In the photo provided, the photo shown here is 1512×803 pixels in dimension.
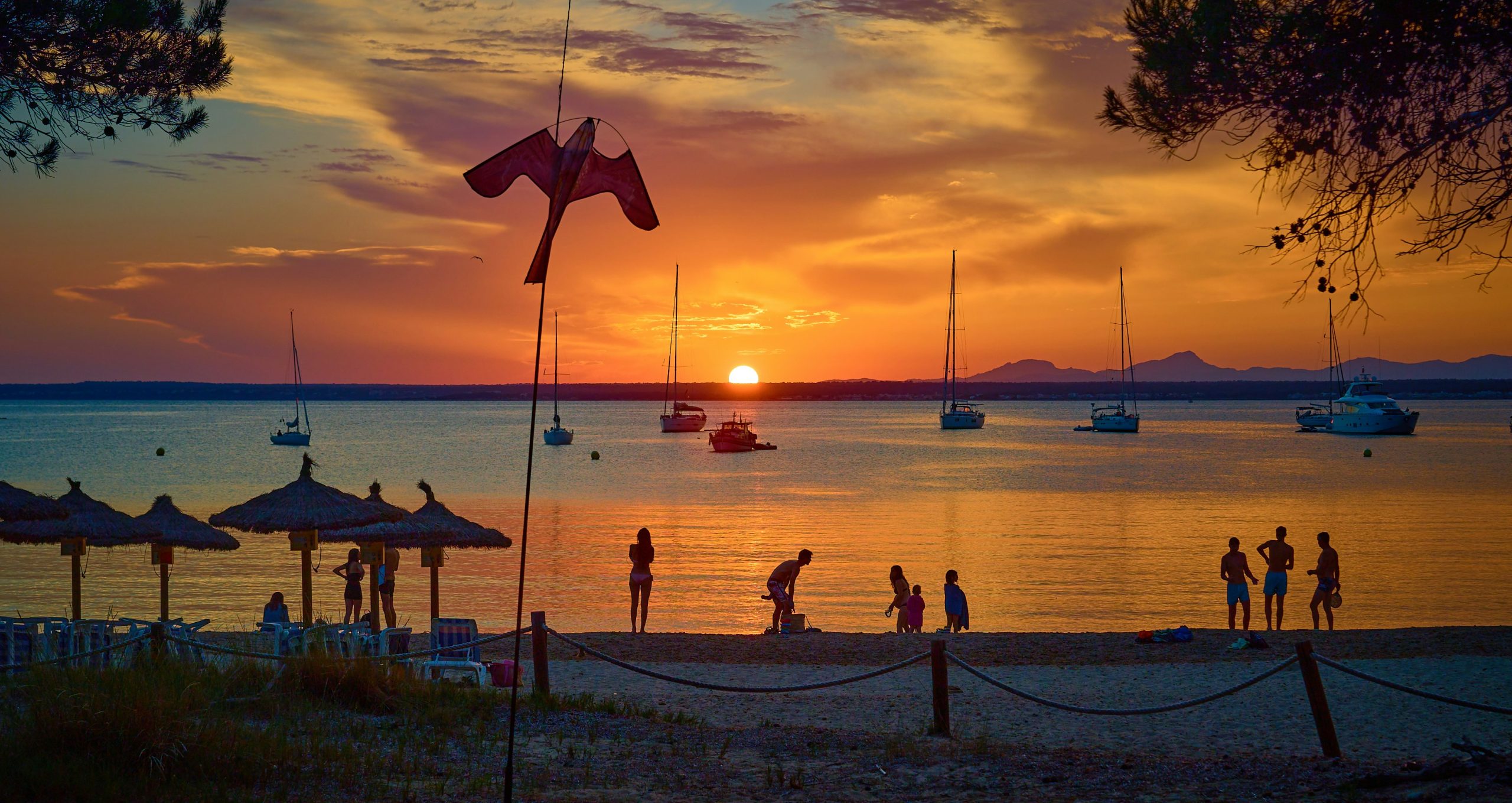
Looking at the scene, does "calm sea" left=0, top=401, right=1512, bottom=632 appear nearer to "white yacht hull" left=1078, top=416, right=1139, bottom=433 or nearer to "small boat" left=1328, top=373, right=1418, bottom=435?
"small boat" left=1328, top=373, right=1418, bottom=435

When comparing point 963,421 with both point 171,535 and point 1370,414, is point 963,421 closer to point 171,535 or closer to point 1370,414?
point 1370,414

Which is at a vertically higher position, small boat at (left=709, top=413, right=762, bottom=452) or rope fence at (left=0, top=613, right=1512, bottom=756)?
rope fence at (left=0, top=613, right=1512, bottom=756)

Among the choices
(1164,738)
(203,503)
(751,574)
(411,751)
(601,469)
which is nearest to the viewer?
(411,751)

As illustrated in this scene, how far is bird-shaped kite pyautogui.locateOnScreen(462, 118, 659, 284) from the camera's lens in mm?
6023

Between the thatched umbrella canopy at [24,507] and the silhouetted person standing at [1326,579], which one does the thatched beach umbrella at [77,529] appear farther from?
the silhouetted person standing at [1326,579]

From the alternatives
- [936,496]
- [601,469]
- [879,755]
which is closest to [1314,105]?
[879,755]

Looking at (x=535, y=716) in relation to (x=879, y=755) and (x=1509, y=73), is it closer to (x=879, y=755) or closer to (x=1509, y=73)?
(x=879, y=755)

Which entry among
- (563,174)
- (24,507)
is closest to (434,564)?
(24,507)

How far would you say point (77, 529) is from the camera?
669 inches

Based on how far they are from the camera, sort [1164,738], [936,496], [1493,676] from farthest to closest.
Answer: [936,496] < [1493,676] < [1164,738]

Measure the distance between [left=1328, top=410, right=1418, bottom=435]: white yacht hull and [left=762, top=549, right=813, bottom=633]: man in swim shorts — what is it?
97934mm

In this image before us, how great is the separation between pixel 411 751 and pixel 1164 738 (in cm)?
644

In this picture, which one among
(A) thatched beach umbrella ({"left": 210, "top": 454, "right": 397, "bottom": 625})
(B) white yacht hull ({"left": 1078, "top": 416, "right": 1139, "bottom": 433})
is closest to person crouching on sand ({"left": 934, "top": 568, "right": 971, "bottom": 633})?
(A) thatched beach umbrella ({"left": 210, "top": 454, "right": 397, "bottom": 625})

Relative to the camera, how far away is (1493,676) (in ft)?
41.9
